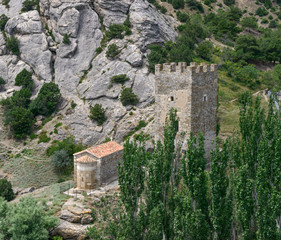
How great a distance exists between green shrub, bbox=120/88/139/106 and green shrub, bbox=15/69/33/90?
55.2 ft

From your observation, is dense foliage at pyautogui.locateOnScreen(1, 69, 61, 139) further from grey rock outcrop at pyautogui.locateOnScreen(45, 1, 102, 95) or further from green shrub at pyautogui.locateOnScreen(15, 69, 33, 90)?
grey rock outcrop at pyautogui.locateOnScreen(45, 1, 102, 95)

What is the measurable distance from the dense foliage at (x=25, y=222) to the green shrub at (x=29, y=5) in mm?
50373

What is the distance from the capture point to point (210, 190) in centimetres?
1881

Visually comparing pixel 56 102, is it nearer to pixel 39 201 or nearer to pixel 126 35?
pixel 126 35

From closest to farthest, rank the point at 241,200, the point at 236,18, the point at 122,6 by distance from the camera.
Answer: the point at 241,200 → the point at 122,6 → the point at 236,18

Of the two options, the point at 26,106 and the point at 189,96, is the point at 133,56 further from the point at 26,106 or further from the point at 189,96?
the point at 189,96

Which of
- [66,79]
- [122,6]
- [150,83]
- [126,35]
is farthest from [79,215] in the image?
[122,6]

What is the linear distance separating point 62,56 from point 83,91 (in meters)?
8.70

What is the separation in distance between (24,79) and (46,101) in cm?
693

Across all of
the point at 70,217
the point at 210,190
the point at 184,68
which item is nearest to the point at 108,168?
the point at 70,217

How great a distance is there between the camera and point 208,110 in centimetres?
2825

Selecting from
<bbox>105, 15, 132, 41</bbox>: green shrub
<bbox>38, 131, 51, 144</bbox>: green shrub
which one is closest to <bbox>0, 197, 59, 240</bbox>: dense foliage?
<bbox>38, 131, 51, 144</bbox>: green shrub

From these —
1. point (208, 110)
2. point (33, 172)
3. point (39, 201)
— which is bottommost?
point (33, 172)

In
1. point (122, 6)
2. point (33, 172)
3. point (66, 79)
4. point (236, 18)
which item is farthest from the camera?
point (236, 18)
